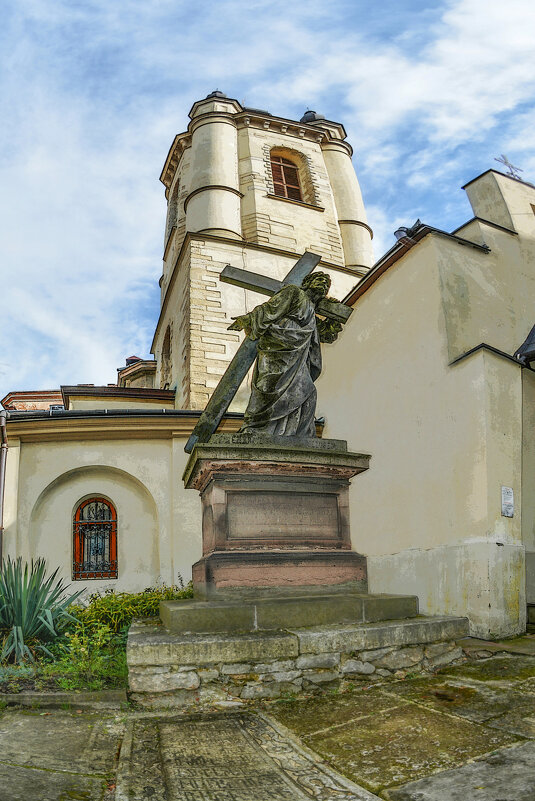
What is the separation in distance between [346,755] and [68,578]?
936 centimetres

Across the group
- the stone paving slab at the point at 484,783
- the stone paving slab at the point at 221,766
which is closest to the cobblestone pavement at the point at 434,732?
the stone paving slab at the point at 484,783

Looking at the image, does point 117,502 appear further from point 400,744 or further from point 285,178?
point 285,178

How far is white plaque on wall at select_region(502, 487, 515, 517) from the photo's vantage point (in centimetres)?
740

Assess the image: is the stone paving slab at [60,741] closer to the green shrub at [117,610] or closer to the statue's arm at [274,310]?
the green shrub at [117,610]

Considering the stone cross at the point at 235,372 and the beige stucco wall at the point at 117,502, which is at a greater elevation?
the stone cross at the point at 235,372

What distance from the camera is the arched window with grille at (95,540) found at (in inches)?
470

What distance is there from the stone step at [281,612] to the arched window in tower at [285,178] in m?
17.6

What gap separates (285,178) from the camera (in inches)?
853

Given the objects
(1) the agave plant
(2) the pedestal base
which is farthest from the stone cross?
(1) the agave plant

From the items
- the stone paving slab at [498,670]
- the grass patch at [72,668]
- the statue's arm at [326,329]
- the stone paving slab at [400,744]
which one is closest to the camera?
the stone paving slab at [400,744]

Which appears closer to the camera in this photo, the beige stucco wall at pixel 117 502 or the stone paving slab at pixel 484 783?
the stone paving slab at pixel 484 783

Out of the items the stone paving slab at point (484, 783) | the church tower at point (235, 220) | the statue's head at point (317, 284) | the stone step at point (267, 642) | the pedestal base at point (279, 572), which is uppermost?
the church tower at point (235, 220)

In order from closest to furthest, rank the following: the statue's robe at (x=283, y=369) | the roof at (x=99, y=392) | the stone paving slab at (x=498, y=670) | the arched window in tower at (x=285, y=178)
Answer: the stone paving slab at (x=498, y=670)
the statue's robe at (x=283, y=369)
the roof at (x=99, y=392)
the arched window in tower at (x=285, y=178)

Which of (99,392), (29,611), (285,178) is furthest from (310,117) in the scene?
(29,611)
